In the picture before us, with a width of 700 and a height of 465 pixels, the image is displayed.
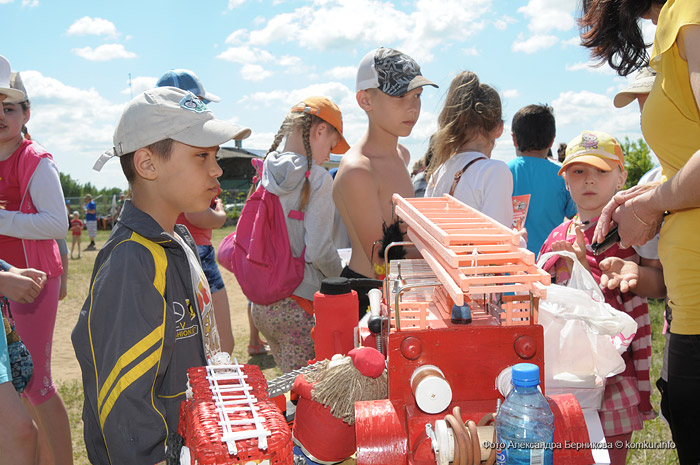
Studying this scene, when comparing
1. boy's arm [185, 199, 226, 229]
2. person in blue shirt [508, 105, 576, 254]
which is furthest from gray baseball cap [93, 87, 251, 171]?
person in blue shirt [508, 105, 576, 254]

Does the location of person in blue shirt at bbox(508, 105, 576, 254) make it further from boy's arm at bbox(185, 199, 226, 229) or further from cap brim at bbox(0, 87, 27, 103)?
cap brim at bbox(0, 87, 27, 103)

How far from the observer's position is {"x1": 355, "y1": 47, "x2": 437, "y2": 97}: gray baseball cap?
2609mm

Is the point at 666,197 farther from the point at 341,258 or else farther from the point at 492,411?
the point at 341,258

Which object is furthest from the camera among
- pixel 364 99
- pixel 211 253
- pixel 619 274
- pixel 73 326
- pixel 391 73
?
pixel 73 326

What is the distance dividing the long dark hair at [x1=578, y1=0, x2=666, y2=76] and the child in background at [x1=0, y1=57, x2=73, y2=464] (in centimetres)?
274

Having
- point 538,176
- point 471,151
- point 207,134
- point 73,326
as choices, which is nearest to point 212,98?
point 207,134

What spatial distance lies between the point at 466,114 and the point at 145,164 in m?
1.91

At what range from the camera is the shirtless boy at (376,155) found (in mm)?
2541

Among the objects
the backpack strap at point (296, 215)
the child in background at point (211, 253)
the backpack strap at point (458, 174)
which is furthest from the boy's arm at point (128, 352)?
the child in background at point (211, 253)

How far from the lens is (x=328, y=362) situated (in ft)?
5.00

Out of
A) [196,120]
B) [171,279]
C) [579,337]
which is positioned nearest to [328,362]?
[171,279]

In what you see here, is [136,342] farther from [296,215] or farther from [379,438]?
[296,215]

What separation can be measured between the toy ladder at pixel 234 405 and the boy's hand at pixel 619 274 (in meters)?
1.46

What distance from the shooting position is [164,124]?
5.60 ft
